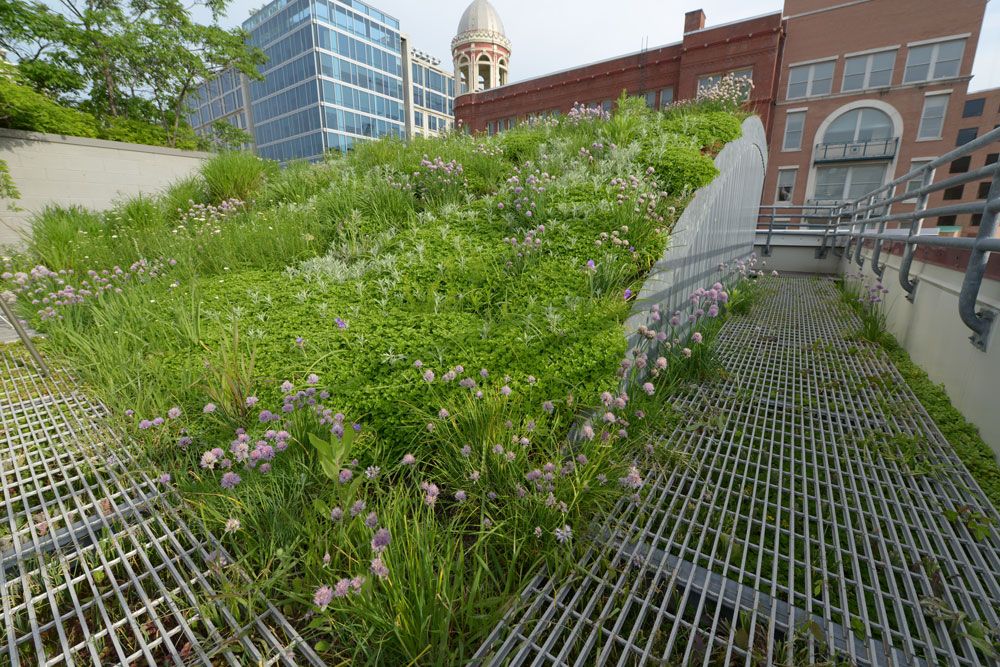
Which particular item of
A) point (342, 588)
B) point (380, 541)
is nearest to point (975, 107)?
point (380, 541)

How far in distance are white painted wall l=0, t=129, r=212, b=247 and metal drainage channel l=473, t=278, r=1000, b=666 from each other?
1083cm

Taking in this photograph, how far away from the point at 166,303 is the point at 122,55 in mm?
15217

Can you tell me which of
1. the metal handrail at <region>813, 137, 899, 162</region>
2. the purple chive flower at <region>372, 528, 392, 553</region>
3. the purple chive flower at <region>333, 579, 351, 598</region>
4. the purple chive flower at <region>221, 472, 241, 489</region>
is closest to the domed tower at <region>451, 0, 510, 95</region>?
the metal handrail at <region>813, 137, 899, 162</region>

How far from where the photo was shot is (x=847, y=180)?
22.6m

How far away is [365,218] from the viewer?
5078 millimetres

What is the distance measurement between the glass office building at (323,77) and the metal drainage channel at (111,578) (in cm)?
4465

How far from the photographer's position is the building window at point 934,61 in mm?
19703

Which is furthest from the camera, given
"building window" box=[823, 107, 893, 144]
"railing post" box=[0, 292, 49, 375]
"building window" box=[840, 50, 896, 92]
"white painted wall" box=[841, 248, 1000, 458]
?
"building window" box=[823, 107, 893, 144]

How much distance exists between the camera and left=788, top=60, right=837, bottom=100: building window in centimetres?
2169

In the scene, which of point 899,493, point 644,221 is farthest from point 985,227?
point 644,221

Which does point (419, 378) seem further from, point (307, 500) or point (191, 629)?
point (191, 629)

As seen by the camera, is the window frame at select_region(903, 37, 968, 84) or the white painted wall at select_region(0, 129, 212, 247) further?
the window frame at select_region(903, 37, 968, 84)

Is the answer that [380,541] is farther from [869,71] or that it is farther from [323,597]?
[869,71]

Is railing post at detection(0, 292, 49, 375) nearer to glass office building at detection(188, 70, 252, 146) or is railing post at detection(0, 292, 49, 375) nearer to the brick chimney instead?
the brick chimney
